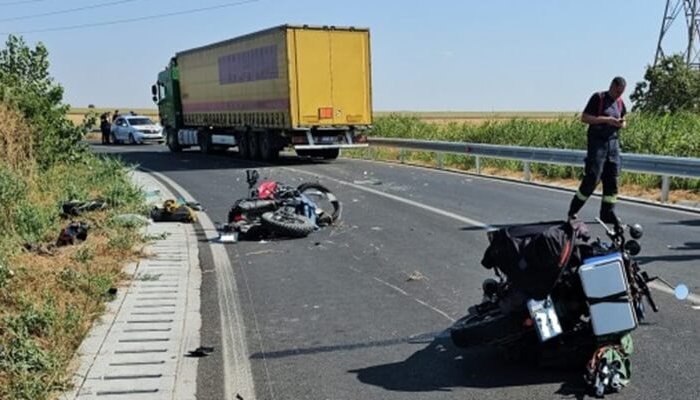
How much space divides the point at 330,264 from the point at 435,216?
3696mm

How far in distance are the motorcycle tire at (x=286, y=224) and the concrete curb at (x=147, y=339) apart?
1.66 m

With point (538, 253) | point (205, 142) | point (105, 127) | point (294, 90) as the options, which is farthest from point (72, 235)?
point (105, 127)

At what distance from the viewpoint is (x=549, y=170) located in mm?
18422

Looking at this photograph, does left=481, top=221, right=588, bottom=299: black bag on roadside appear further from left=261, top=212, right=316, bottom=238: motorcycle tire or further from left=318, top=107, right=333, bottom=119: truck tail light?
left=318, top=107, right=333, bottom=119: truck tail light

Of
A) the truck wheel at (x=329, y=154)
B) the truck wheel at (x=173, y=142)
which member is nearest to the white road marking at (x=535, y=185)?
the truck wheel at (x=329, y=154)

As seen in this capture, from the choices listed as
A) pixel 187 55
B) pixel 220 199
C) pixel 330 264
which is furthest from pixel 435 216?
pixel 187 55

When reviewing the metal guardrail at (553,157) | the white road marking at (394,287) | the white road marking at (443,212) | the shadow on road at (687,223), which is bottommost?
the shadow on road at (687,223)

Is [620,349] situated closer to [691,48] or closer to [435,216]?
[435,216]

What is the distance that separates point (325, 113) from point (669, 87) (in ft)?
83.3

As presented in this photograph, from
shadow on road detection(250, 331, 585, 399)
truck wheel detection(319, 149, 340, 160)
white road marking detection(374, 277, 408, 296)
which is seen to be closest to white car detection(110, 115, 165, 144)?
truck wheel detection(319, 149, 340, 160)

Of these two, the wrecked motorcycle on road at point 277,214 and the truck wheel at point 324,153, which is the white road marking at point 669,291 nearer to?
the wrecked motorcycle on road at point 277,214

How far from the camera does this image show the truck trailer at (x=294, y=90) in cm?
2314

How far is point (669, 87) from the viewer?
1614 inches

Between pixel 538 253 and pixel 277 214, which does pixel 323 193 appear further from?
pixel 538 253
